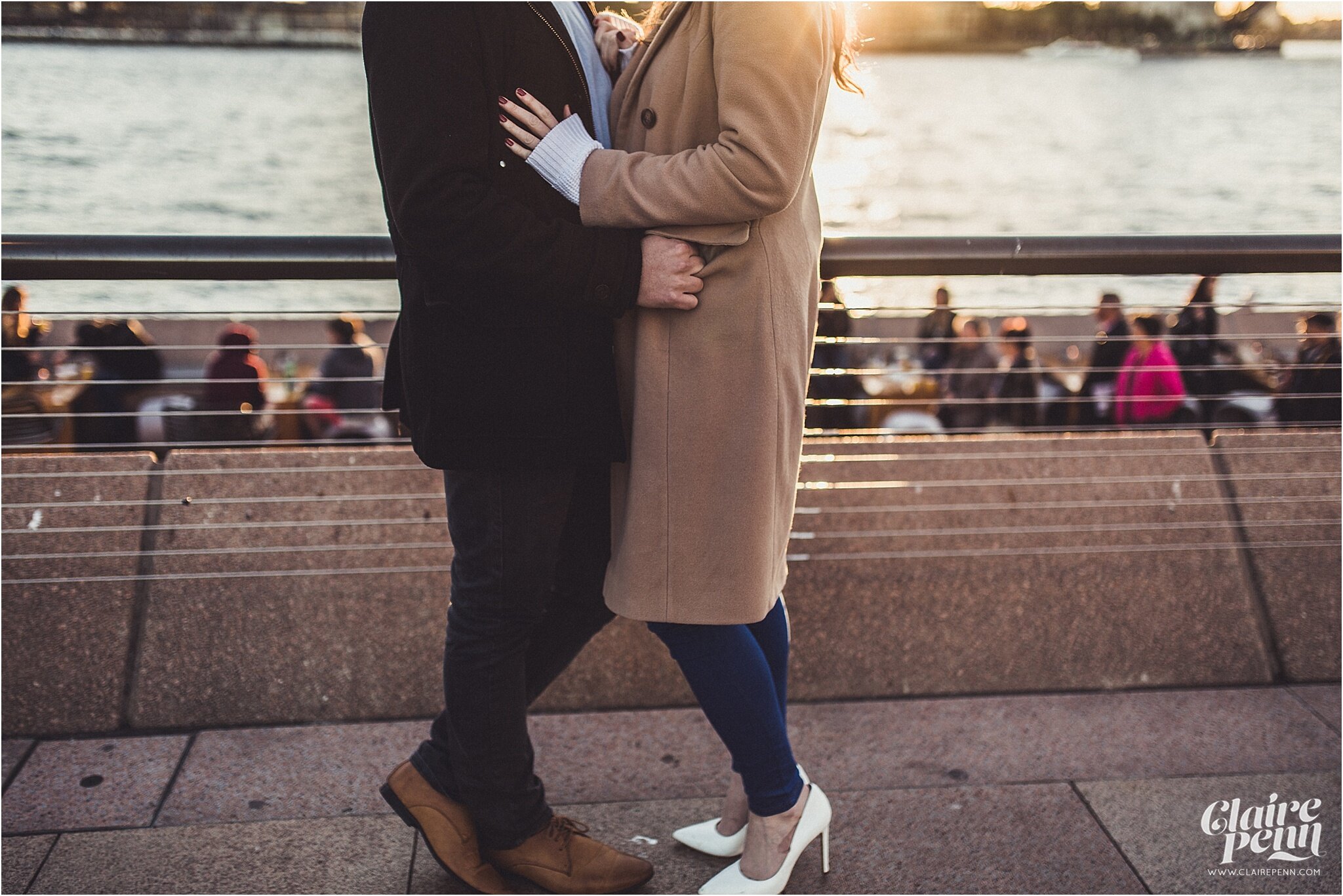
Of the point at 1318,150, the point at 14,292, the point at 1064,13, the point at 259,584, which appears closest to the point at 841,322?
the point at 259,584

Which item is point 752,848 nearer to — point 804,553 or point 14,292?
point 804,553

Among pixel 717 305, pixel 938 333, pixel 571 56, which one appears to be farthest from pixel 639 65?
pixel 938 333

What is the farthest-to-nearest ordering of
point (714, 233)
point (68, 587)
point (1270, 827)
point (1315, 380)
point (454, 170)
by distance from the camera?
1. point (1315, 380)
2. point (68, 587)
3. point (1270, 827)
4. point (714, 233)
5. point (454, 170)

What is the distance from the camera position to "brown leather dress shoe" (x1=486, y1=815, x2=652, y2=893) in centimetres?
188

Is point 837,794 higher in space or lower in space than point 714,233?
lower

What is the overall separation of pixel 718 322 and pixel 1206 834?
5.21 ft

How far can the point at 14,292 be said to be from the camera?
27.9 ft

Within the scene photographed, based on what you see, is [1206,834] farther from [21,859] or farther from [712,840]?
[21,859]

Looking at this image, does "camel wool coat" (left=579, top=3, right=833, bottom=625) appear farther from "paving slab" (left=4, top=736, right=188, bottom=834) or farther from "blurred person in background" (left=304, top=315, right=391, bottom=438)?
"blurred person in background" (left=304, top=315, right=391, bottom=438)

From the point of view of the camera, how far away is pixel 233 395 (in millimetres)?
7047

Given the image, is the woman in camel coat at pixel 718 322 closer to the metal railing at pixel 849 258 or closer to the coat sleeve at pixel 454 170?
the coat sleeve at pixel 454 170

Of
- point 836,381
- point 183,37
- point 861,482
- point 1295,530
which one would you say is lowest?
point 836,381

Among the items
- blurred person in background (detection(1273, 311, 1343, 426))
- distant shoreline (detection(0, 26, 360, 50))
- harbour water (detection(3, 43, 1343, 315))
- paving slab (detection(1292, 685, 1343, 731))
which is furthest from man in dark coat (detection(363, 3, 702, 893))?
distant shoreline (detection(0, 26, 360, 50))

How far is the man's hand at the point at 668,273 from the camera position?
5.17 ft
